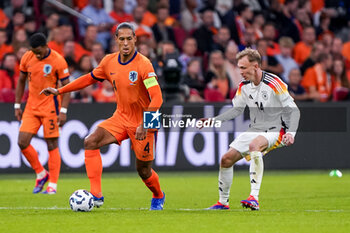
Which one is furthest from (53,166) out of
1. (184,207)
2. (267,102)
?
(267,102)

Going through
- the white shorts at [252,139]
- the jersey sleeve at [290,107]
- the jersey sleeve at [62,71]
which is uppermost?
the jersey sleeve at [62,71]

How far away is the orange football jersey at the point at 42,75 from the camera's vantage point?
12.6 meters

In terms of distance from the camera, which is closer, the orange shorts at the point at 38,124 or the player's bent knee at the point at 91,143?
the player's bent knee at the point at 91,143

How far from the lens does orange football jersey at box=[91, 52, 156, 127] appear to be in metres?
9.44

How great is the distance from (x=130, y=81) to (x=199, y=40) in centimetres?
1028

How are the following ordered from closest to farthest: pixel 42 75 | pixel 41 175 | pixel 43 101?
1. pixel 42 75
2. pixel 43 101
3. pixel 41 175

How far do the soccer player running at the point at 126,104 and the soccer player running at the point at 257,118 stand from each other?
3.13ft

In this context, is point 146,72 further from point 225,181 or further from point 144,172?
point 225,181

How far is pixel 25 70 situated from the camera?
12688mm

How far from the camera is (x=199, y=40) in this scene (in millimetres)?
19578

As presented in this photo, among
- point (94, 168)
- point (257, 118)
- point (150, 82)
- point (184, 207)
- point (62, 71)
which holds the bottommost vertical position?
point (184, 207)

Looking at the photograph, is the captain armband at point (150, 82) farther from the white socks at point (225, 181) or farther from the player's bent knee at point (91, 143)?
the white socks at point (225, 181)

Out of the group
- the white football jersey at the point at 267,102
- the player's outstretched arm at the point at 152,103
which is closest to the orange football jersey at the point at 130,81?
the player's outstretched arm at the point at 152,103

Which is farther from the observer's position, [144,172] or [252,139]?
[252,139]
